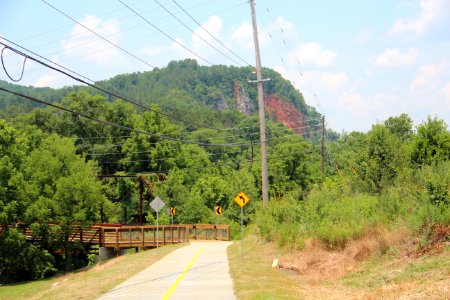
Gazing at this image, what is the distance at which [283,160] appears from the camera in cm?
7062

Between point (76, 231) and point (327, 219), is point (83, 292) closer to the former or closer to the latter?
point (327, 219)

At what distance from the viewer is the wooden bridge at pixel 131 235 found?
3891 centimetres

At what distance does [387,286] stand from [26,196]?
3123 centimetres

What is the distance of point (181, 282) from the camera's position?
16.3 meters

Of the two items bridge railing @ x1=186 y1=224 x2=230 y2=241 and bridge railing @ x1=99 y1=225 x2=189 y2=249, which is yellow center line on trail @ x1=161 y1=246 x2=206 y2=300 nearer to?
bridge railing @ x1=99 y1=225 x2=189 y2=249

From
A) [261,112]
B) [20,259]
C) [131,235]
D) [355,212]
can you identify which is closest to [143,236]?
[131,235]

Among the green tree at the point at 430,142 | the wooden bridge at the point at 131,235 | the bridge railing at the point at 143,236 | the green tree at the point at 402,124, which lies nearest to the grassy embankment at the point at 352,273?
the green tree at the point at 430,142

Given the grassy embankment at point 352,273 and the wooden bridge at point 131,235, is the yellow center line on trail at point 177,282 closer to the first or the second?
the grassy embankment at point 352,273

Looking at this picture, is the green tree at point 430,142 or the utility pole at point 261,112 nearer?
the utility pole at point 261,112

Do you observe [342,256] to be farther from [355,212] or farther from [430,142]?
[430,142]

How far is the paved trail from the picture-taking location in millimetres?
13750

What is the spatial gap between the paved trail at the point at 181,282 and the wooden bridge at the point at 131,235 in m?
15.4

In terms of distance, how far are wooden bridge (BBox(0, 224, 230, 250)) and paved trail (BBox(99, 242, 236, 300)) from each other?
15.4m

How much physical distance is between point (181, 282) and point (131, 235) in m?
23.7
